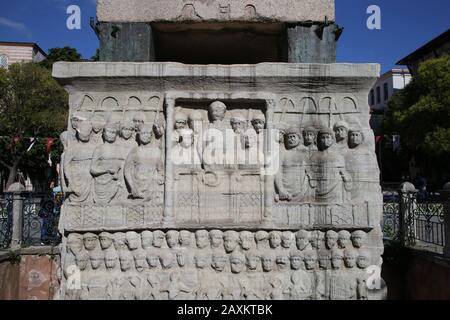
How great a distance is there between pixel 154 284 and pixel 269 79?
255 centimetres

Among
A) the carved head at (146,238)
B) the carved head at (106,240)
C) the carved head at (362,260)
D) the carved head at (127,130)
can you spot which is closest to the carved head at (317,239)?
the carved head at (362,260)

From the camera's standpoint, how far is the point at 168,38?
5.00m

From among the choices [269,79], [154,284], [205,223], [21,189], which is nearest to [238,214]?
[205,223]

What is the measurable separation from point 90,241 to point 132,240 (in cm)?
46

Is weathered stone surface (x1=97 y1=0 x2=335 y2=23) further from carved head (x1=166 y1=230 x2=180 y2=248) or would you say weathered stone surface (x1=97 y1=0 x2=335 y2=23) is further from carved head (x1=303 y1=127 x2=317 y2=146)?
carved head (x1=166 y1=230 x2=180 y2=248)

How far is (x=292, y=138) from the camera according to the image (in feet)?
14.0

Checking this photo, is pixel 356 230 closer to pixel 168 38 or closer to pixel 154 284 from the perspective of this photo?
pixel 154 284

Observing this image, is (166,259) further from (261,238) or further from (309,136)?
(309,136)

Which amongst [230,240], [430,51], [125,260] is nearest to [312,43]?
[230,240]

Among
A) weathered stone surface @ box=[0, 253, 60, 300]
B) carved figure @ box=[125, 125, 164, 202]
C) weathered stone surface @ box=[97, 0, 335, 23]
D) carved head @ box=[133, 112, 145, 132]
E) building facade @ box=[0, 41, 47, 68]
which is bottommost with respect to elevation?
weathered stone surface @ box=[0, 253, 60, 300]

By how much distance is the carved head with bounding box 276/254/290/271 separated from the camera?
4.20 metres

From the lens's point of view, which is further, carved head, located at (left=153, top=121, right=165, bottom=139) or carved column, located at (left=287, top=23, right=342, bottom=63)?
carved column, located at (left=287, top=23, right=342, bottom=63)

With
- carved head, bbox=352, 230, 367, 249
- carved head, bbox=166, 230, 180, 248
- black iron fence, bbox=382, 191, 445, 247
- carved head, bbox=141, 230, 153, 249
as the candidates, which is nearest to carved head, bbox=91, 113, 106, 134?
carved head, bbox=141, 230, 153, 249

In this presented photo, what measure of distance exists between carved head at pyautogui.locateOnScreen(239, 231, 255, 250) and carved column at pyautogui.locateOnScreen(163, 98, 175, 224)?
771 mm
